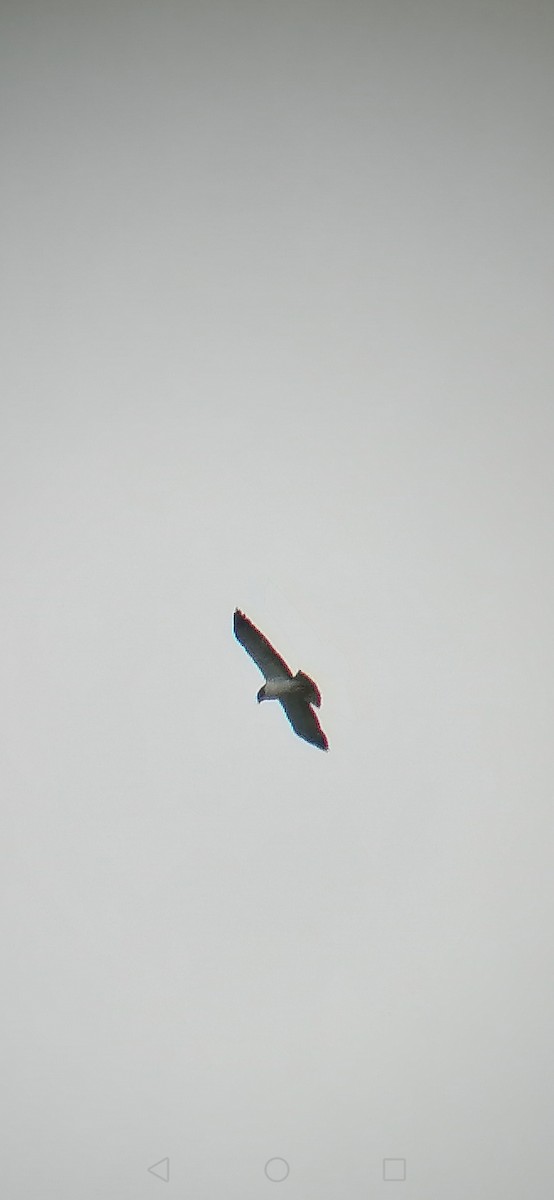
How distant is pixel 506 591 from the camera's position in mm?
3658

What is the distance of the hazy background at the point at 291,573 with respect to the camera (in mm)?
3354

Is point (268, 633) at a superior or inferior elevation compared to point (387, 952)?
superior

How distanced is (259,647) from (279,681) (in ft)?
0.47

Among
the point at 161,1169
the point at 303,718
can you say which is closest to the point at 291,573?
the point at 303,718

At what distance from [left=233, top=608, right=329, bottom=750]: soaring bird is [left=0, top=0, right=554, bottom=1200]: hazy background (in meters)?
1.09

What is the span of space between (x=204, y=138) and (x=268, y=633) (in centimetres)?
193

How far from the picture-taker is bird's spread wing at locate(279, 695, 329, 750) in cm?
239

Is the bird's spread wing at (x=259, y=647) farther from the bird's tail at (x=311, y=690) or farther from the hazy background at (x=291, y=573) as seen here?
the hazy background at (x=291, y=573)

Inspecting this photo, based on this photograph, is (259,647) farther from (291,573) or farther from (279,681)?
(291,573)

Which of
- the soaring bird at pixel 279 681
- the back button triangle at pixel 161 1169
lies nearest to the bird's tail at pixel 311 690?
the soaring bird at pixel 279 681

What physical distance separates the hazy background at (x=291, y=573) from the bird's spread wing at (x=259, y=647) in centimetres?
121

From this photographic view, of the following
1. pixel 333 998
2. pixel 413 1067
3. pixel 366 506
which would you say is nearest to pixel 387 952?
pixel 333 998

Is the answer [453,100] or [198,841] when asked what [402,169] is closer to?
[453,100]

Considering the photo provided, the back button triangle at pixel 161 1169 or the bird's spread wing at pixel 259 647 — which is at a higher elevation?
the bird's spread wing at pixel 259 647
